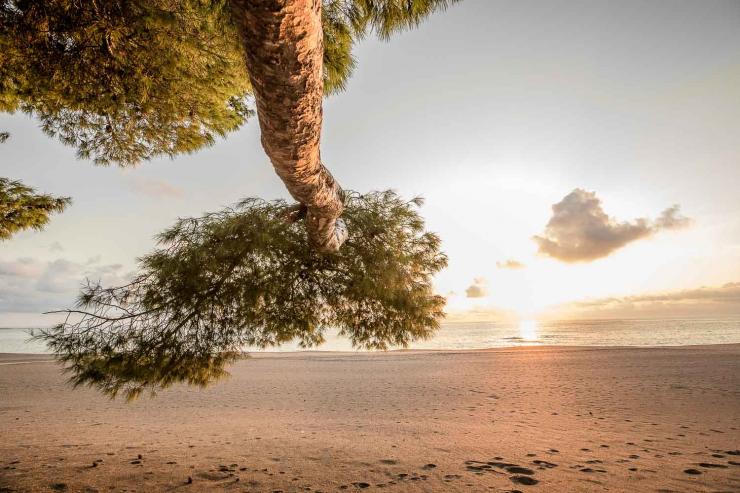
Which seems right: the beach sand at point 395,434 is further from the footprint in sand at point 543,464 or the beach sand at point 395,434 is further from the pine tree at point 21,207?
the pine tree at point 21,207

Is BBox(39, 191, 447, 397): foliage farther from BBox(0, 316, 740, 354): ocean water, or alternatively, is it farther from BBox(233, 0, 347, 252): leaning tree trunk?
BBox(0, 316, 740, 354): ocean water

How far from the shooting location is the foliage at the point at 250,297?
460 centimetres

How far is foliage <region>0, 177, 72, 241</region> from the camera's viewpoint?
15.7 feet

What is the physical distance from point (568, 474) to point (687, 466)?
1899 millimetres

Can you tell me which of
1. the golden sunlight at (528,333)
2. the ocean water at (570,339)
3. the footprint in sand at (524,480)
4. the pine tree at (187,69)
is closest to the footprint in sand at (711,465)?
the footprint in sand at (524,480)

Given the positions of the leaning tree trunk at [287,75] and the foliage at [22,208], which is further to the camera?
the foliage at [22,208]

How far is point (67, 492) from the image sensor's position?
4207 mm

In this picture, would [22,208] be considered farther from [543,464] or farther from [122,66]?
[543,464]

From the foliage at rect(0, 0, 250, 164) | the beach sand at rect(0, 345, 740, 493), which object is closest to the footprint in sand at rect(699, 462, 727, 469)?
the beach sand at rect(0, 345, 740, 493)

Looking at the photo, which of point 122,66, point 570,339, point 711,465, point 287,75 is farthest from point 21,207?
point 570,339

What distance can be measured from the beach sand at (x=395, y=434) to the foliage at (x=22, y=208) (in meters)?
3.41

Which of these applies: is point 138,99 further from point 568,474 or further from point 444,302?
point 568,474

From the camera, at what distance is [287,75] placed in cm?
153

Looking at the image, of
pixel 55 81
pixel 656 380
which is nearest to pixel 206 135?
pixel 55 81
